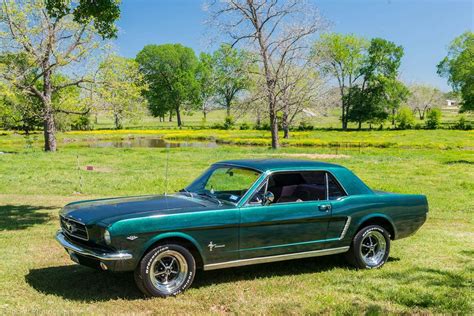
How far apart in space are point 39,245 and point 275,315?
4.97 meters

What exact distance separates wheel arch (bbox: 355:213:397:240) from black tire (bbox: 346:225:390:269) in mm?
84

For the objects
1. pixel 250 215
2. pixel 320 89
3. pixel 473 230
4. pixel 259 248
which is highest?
pixel 320 89

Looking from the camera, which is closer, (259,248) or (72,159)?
(259,248)

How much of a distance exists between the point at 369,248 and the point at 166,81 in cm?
9688

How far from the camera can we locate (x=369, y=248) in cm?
728

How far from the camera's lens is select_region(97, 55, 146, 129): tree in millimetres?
31266

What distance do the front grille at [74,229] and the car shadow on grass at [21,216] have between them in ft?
14.6

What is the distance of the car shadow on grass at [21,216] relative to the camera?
10367mm

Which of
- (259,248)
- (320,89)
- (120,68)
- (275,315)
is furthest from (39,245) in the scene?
(320,89)

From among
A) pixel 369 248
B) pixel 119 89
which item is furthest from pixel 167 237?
pixel 119 89

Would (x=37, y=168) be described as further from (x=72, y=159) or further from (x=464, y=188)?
(x=464, y=188)

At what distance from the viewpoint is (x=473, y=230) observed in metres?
10.9

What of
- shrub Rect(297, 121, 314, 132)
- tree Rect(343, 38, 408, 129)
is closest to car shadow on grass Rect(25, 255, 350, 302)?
shrub Rect(297, 121, 314, 132)

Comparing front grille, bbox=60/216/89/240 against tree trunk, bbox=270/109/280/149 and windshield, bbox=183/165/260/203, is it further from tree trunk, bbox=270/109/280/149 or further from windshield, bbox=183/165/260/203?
tree trunk, bbox=270/109/280/149
